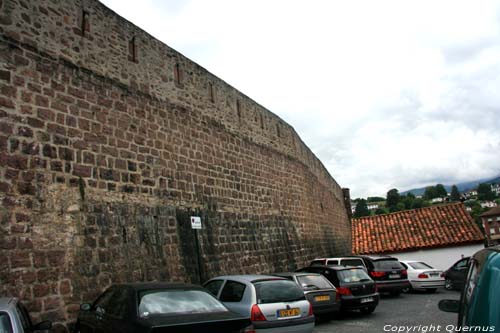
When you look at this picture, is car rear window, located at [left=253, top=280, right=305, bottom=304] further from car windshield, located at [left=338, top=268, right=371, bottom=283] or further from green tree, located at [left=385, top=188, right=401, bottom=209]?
green tree, located at [left=385, top=188, right=401, bottom=209]

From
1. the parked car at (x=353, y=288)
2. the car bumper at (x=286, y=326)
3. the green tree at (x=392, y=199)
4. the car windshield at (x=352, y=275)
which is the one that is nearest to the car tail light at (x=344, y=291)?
the parked car at (x=353, y=288)

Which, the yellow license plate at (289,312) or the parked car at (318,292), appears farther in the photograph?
the parked car at (318,292)

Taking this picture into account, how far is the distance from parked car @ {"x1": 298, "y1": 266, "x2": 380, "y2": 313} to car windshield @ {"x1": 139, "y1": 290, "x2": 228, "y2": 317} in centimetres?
504

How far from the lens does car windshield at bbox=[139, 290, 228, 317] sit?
467cm

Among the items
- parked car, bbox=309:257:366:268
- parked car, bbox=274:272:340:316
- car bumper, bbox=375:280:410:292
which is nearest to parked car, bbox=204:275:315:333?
parked car, bbox=274:272:340:316

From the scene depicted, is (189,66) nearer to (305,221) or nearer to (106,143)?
(106,143)

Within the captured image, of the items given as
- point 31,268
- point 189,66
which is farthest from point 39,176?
point 189,66

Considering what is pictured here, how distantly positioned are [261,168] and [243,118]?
1.90 m

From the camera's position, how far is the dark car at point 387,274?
43.0 feet

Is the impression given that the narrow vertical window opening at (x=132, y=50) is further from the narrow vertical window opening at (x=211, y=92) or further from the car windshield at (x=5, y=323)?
the car windshield at (x=5, y=323)

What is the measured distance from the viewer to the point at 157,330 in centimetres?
406

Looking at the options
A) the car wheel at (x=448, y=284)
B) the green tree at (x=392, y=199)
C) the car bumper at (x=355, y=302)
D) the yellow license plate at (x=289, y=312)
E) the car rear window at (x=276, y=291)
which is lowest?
the car wheel at (x=448, y=284)

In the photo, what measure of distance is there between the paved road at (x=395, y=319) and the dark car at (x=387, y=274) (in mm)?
1305

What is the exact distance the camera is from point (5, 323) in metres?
3.73
